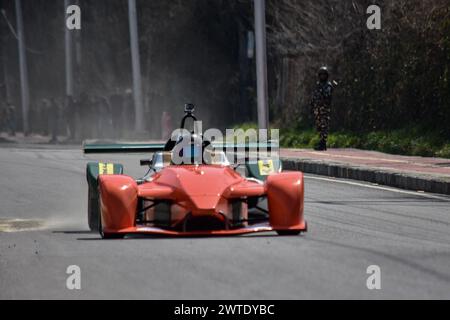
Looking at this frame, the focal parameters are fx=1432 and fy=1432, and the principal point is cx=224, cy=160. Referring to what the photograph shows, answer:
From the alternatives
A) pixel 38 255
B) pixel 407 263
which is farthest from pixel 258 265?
pixel 38 255

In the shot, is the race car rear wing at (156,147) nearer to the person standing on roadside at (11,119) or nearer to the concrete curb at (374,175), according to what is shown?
the concrete curb at (374,175)

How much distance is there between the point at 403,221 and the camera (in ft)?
51.3

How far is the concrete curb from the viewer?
68.0 ft

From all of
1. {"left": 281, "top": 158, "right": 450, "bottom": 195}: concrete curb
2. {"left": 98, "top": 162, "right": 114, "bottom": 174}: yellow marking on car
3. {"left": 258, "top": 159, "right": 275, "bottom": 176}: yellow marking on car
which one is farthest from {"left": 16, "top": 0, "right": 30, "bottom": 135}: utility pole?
{"left": 258, "top": 159, "right": 275, "bottom": 176}: yellow marking on car

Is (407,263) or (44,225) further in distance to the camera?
(44,225)

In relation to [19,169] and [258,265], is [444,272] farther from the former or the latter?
[19,169]

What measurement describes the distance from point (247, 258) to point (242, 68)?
35.1m

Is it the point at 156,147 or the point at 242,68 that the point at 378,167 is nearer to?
the point at 156,147

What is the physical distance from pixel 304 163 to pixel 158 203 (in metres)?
13.4

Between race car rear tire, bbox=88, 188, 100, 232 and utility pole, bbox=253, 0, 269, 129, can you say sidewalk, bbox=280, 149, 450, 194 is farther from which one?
race car rear tire, bbox=88, 188, 100, 232

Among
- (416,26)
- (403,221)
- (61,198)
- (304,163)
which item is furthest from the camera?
(416,26)

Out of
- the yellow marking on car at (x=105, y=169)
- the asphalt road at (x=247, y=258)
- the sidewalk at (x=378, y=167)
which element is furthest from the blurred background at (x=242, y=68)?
the yellow marking on car at (x=105, y=169)

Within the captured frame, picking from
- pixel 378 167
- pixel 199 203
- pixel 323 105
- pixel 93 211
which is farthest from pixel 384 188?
pixel 323 105

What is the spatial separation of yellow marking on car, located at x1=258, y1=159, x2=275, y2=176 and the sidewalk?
217 inches
